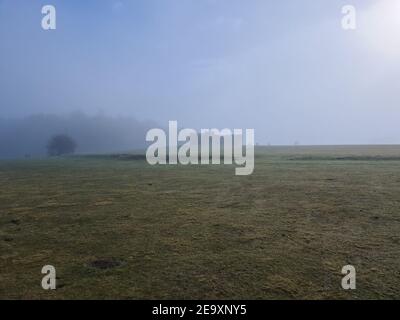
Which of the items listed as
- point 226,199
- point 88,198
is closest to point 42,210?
point 88,198

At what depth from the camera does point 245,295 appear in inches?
408

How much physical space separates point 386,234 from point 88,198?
21.9 meters

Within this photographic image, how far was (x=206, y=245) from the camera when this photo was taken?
15.2 m

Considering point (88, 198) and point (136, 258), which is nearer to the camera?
point (136, 258)

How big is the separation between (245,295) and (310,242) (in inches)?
241

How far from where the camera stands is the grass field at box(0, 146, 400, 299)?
10938 millimetres

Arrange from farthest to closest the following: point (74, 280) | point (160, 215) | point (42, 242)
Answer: point (160, 215) < point (42, 242) < point (74, 280)

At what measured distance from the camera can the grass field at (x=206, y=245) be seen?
10938 mm

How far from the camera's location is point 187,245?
15289mm

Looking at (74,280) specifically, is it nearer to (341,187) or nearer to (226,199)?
(226,199)
